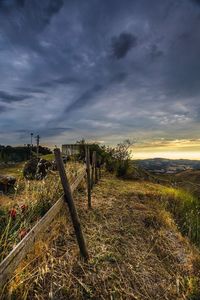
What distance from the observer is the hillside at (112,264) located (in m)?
4.01

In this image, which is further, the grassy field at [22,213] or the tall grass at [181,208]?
the tall grass at [181,208]

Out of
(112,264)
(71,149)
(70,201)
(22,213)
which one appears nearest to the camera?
(70,201)

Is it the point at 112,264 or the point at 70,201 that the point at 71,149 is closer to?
the point at 112,264

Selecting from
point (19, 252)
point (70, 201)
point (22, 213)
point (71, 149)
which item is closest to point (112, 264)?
point (70, 201)

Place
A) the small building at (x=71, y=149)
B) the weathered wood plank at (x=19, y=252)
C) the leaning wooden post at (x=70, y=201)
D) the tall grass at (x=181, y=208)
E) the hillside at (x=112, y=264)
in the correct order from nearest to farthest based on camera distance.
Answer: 1. the weathered wood plank at (x=19, y=252)
2. the hillside at (x=112, y=264)
3. the leaning wooden post at (x=70, y=201)
4. the tall grass at (x=181, y=208)
5. the small building at (x=71, y=149)

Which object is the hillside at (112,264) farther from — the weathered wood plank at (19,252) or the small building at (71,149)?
the small building at (71,149)

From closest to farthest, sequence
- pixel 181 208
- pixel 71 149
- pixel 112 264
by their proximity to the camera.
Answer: pixel 112 264 < pixel 181 208 < pixel 71 149

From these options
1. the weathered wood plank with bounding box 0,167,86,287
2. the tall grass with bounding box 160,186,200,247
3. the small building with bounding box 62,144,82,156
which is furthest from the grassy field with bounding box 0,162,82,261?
the small building with bounding box 62,144,82,156

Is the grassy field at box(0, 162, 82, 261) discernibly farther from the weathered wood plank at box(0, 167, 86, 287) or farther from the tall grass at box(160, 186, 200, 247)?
the tall grass at box(160, 186, 200, 247)

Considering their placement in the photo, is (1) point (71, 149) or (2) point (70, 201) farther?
(1) point (71, 149)

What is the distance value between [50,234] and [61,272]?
3.10ft

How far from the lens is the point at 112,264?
4852mm

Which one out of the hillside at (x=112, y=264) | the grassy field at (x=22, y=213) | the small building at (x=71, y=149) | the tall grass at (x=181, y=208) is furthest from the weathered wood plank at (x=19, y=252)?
the small building at (x=71, y=149)

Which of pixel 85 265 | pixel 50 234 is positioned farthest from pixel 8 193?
pixel 85 265
